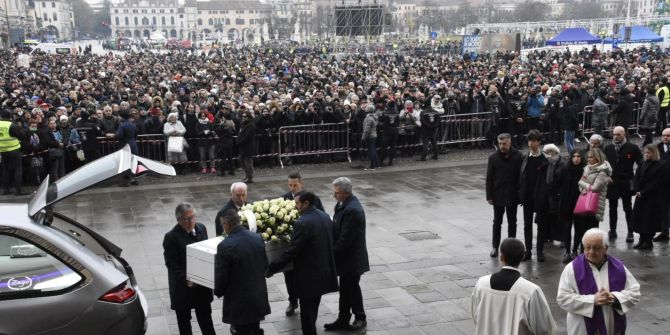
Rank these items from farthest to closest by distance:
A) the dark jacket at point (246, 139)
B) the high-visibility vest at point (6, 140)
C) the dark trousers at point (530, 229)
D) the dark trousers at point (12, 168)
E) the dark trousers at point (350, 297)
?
the dark jacket at point (246, 139) < the dark trousers at point (12, 168) < the high-visibility vest at point (6, 140) < the dark trousers at point (530, 229) < the dark trousers at point (350, 297)

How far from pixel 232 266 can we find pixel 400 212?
636 centimetres

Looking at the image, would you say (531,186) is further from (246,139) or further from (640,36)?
(640,36)

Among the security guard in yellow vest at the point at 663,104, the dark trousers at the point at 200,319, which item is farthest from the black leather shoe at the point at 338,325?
the security guard in yellow vest at the point at 663,104

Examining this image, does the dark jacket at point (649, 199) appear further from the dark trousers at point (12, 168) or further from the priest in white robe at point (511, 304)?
the dark trousers at point (12, 168)

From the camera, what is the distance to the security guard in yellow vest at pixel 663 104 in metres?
17.5

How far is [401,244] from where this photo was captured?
9406 mm

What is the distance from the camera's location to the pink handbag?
792cm

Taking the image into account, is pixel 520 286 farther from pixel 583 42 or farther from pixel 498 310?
pixel 583 42

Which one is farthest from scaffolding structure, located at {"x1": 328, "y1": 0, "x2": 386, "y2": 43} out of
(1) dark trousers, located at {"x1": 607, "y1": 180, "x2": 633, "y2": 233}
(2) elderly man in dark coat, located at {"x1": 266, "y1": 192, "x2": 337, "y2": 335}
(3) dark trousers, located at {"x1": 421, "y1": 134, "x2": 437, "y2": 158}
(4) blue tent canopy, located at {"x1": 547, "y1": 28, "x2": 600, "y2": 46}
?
(2) elderly man in dark coat, located at {"x1": 266, "y1": 192, "x2": 337, "y2": 335}

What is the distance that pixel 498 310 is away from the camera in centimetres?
429

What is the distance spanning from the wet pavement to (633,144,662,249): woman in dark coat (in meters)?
0.27

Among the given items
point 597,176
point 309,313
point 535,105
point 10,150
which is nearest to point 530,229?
point 597,176

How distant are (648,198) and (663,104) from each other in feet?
33.2

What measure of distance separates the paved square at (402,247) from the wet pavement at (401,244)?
0.5 inches
